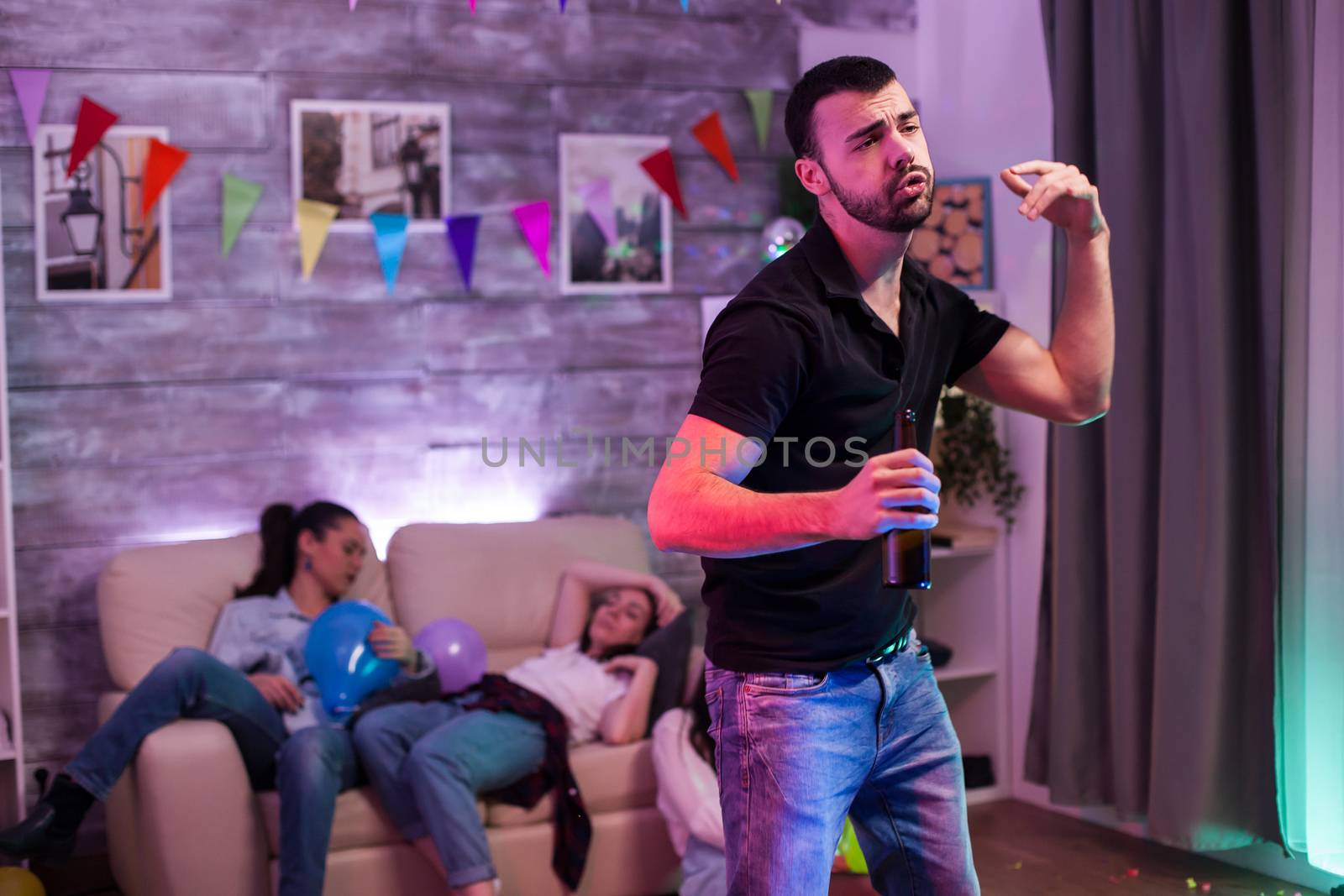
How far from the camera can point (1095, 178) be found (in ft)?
10.9

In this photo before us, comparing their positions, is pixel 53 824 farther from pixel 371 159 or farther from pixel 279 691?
pixel 371 159

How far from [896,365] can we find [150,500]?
2.65 meters

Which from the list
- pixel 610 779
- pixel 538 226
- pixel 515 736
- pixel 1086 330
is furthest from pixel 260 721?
pixel 1086 330

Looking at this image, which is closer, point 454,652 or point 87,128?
point 454,652

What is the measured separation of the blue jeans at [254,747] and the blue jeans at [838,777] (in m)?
1.44

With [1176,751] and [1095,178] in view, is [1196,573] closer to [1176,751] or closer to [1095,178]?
[1176,751]

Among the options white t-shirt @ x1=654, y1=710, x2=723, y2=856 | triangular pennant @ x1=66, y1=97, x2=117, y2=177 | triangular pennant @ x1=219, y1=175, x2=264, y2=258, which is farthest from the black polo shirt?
triangular pennant @ x1=66, y1=97, x2=117, y2=177

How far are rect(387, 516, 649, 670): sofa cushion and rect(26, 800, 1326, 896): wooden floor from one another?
1.05 meters

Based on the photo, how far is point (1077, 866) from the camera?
10.7ft

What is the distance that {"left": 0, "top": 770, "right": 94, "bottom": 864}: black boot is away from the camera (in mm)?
2836

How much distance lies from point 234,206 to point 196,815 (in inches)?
67.2

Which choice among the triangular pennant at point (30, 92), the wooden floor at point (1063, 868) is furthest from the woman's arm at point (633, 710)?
the triangular pennant at point (30, 92)

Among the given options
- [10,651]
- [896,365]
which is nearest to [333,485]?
[10,651]

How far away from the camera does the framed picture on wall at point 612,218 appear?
3961 mm
